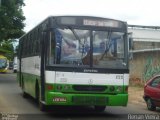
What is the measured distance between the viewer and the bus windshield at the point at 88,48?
48.6 feet

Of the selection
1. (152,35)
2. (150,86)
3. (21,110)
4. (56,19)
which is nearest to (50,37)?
(56,19)

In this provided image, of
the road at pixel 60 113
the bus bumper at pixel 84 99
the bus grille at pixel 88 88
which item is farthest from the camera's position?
the road at pixel 60 113

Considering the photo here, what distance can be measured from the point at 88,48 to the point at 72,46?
19.6 inches

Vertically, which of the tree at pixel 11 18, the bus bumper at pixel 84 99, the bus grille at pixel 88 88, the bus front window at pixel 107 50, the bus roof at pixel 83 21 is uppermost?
the tree at pixel 11 18

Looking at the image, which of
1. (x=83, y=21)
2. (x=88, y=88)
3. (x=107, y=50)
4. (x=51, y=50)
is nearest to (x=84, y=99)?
(x=88, y=88)

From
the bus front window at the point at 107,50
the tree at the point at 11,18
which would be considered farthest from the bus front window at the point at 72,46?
the tree at the point at 11,18

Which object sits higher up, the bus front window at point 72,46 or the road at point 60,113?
the bus front window at point 72,46

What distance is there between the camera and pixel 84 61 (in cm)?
1492

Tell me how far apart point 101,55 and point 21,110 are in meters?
4.03

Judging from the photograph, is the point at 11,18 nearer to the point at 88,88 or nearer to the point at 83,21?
the point at 83,21

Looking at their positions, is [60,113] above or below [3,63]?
below

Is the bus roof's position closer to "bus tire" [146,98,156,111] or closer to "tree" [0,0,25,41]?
"bus tire" [146,98,156,111]

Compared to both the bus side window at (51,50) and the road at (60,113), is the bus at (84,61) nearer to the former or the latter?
the bus side window at (51,50)

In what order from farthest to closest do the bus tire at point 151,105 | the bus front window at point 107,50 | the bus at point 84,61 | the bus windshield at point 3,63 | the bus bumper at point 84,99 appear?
the bus windshield at point 3,63
the bus tire at point 151,105
the bus front window at point 107,50
the bus at point 84,61
the bus bumper at point 84,99
